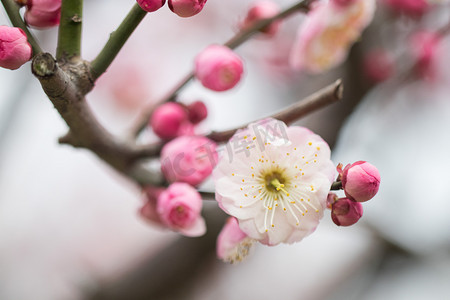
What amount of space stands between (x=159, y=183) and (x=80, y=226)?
2.03 meters

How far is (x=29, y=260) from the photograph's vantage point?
7.49ft

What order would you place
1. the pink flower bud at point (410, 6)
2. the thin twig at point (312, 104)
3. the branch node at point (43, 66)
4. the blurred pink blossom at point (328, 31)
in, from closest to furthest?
the branch node at point (43, 66)
the thin twig at point (312, 104)
the blurred pink blossom at point (328, 31)
the pink flower bud at point (410, 6)

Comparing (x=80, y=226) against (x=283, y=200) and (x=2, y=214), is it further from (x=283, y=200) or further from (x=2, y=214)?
(x=283, y=200)

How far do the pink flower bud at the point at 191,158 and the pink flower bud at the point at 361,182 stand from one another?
0.18m

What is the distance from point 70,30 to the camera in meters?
0.45

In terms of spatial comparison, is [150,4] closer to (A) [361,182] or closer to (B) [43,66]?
(B) [43,66]

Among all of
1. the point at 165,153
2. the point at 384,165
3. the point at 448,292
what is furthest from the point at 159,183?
the point at 448,292

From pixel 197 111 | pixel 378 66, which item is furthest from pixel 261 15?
pixel 378 66

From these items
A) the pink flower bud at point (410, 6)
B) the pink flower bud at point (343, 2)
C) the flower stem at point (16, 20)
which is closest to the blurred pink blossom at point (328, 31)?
the pink flower bud at point (343, 2)

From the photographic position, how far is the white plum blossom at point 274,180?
1.51ft

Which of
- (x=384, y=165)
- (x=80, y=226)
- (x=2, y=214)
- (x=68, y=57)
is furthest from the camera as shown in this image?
(x=80, y=226)

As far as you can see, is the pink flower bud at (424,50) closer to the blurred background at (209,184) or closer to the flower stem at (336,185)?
the blurred background at (209,184)

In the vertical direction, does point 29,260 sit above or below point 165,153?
below

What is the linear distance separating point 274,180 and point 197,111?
228mm
